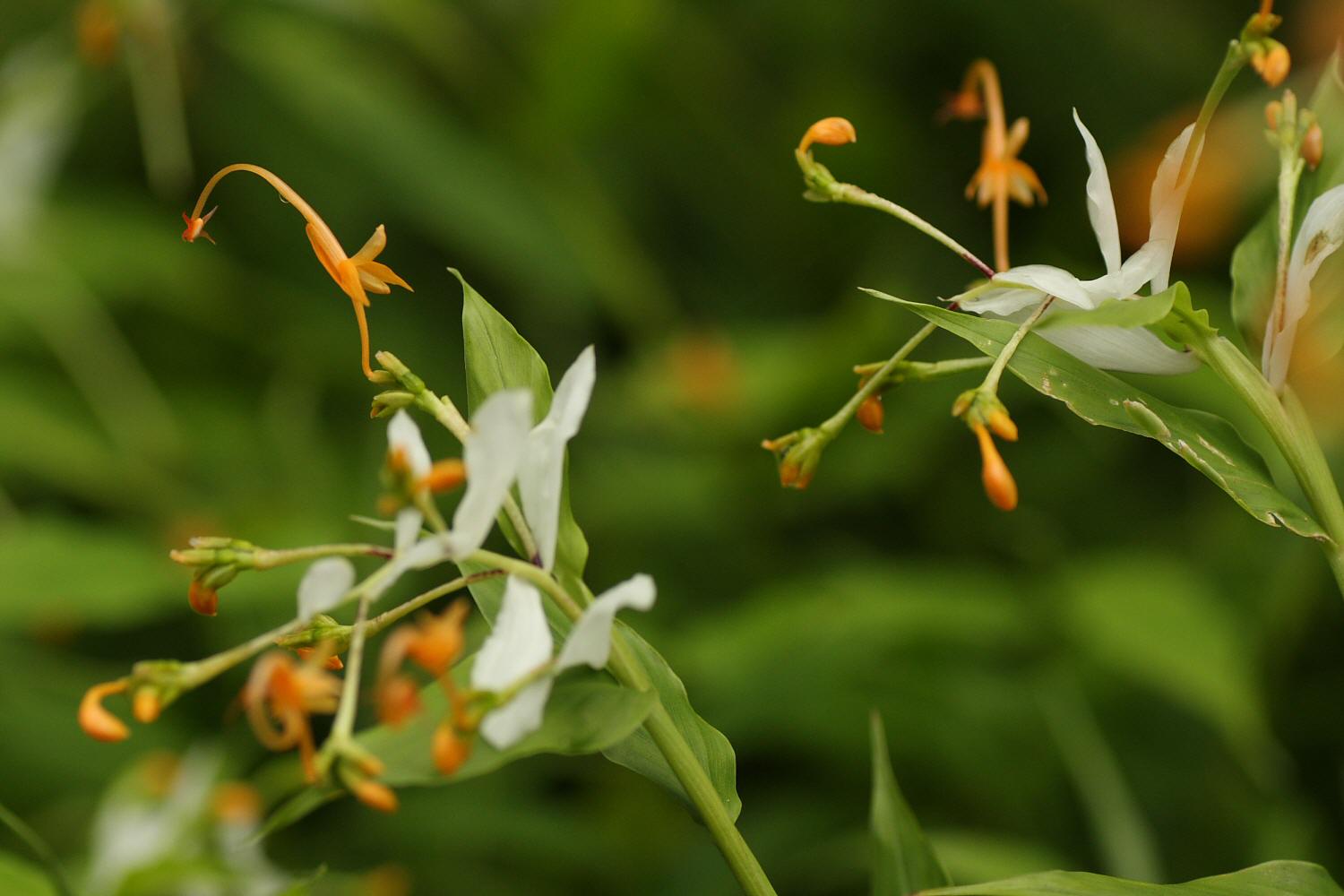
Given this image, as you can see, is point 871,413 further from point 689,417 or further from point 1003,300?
point 689,417

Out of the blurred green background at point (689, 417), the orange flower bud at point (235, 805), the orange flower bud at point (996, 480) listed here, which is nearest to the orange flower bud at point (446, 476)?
the orange flower bud at point (996, 480)

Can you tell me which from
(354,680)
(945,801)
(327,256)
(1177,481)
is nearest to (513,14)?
(1177,481)

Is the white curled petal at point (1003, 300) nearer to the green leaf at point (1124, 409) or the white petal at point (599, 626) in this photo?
the green leaf at point (1124, 409)

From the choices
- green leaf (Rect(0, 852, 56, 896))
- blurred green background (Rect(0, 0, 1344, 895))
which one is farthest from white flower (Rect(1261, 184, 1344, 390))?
blurred green background (Rect(0, 0, 1344, 895))

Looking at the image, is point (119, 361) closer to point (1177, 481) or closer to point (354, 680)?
point (1177, 481)

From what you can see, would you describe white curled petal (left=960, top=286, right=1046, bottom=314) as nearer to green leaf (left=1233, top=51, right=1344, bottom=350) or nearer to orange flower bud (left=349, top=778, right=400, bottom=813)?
green leaf (left=1233, top=51, right=1344, bottom=350)

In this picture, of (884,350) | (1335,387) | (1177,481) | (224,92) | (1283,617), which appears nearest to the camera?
(1335,387)

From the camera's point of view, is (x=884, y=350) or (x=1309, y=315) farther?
(x=884, y=350)
